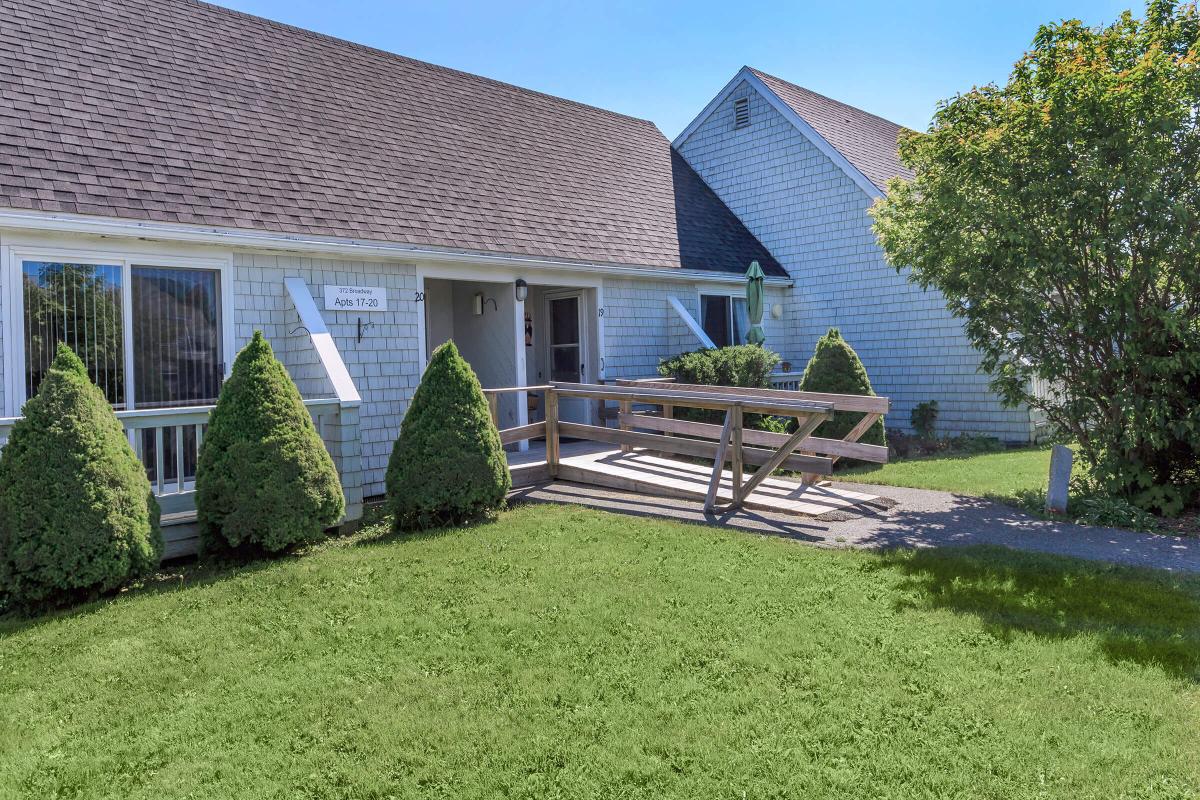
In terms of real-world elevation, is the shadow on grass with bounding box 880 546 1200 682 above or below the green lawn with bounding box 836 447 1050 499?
below

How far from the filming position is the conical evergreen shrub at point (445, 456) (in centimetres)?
726

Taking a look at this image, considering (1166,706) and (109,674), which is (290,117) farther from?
(1166,706)

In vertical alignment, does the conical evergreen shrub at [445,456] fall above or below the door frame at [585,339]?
below

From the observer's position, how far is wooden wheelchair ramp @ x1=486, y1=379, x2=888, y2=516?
7738mm

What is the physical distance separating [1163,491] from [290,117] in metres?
11.4

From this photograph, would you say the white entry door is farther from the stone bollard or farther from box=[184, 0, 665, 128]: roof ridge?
the stone bollard

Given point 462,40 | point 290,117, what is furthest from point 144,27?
point 462,40

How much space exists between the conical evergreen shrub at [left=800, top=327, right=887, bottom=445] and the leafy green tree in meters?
2.74

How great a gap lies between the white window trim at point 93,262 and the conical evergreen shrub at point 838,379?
25.5 ft

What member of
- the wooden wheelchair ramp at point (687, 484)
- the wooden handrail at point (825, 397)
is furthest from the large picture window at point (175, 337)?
the wooden handrail at point (825, 397)

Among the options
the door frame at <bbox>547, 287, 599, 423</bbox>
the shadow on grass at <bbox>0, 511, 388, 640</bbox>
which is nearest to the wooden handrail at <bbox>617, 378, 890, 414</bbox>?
the door frame at <bbox>547, 287, 599, 423</bbox>

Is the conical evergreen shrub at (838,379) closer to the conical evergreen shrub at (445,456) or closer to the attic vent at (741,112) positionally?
the conical evergreen shrub at (445,456)

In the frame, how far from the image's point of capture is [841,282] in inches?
600

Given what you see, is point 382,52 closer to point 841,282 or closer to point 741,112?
point 741,112
